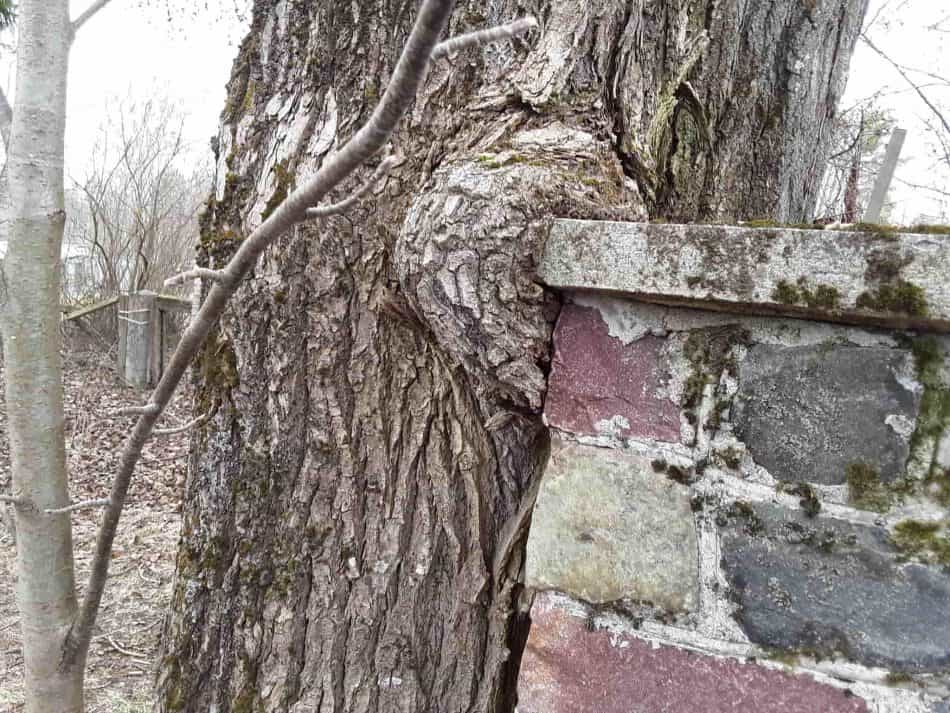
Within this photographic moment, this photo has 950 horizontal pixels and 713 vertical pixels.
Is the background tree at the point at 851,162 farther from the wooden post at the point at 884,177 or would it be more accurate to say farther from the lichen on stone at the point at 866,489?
the lichen on stone at the point at 866,489

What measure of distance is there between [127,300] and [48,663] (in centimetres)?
684

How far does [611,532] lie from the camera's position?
1056 mm

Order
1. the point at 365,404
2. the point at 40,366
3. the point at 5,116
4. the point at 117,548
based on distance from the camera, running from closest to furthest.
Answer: the point at 365,404 < the point at 40,366 < the point at 5,116 < the point at 117,548

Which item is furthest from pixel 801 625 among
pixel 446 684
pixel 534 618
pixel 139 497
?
pixel 139 497

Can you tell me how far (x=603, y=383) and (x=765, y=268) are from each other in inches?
11.8

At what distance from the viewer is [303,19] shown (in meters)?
1.32

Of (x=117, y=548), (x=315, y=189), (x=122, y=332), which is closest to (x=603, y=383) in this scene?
(x=315, y=189)

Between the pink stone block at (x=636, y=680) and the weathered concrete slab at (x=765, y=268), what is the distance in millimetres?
528

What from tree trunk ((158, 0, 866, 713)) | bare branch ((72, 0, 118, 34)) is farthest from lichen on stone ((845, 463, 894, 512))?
bare branch ((72, 0, 118, 34))

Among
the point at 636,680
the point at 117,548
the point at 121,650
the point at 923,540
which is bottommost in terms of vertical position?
the point at 121,650

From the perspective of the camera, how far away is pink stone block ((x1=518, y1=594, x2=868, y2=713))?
0.94 metres

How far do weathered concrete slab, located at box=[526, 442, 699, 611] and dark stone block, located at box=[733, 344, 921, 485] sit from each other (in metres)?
0.15

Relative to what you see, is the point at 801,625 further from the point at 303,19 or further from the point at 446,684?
the point at 303,19

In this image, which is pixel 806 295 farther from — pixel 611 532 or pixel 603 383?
pixel 611 532
